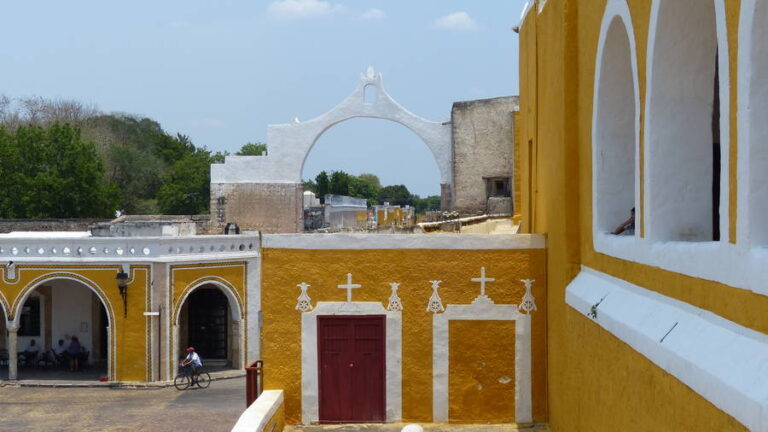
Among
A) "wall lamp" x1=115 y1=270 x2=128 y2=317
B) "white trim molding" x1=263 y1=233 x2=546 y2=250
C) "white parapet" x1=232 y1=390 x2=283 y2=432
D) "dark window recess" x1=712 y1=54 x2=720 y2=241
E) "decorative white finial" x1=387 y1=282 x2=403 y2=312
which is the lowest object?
"white parapet" x1=232 y1=390 x2=283 y2=432

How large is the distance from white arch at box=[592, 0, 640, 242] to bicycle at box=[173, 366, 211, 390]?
1094 centimetres

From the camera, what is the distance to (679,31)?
13.4ft

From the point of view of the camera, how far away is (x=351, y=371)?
7938 mm

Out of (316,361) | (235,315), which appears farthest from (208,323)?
(316,361)

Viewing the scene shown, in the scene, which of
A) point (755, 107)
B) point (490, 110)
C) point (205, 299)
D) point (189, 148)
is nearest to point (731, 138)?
point (755, 107)

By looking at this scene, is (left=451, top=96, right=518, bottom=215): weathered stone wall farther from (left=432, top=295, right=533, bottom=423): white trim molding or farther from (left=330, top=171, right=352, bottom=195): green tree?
(left=330, top=171, right=352, bottom=195): green tree

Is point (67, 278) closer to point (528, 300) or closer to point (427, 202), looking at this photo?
point (528, 300)

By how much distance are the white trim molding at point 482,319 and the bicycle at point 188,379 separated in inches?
326

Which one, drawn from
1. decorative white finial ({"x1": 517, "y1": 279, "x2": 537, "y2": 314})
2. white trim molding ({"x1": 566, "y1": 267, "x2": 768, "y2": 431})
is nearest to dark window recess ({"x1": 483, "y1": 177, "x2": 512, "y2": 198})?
decorative white finial ({"x1": 517, "y1": 279, "x2": 537, "y2": 314})

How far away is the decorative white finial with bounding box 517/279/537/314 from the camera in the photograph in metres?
7.83

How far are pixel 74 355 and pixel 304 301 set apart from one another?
35.0 ft

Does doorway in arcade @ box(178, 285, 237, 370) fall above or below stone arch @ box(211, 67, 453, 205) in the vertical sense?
below

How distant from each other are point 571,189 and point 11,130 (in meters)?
42.4

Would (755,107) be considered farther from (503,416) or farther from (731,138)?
(503,416)
